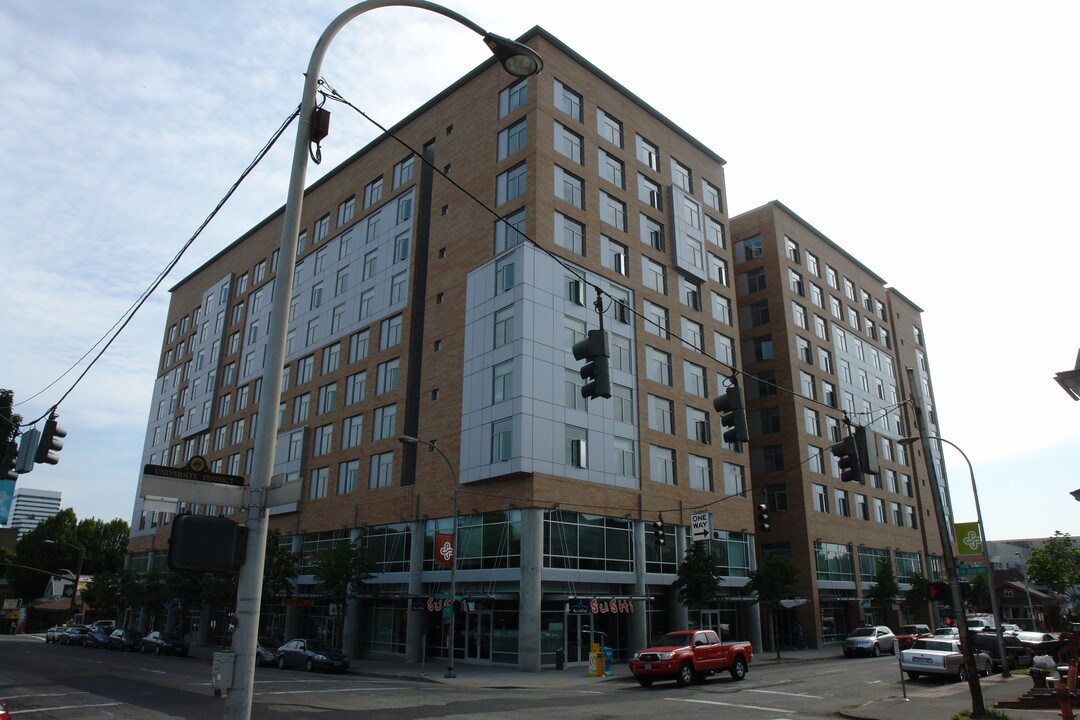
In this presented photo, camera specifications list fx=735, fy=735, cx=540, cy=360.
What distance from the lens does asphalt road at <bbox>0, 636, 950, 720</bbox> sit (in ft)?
57.1

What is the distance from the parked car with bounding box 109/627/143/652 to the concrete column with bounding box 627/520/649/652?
33.9m

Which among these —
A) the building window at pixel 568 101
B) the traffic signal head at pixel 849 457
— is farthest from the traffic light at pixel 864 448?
the building window at pixel 568 101

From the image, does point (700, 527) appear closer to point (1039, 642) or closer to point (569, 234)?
point (1039, 642)

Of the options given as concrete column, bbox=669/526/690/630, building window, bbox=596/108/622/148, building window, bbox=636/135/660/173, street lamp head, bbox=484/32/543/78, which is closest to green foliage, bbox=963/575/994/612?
concrete column, bbox=669/526/690/630

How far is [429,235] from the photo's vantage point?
154 feet

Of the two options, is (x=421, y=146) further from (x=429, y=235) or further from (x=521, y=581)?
(x=521, y=581)

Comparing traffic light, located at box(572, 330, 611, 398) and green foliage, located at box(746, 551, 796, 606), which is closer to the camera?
traffic light, located at box(572, 330, 611, 398)

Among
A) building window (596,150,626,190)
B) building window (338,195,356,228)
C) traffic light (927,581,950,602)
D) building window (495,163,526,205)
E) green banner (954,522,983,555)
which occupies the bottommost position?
traffic light (927,581,950,602)

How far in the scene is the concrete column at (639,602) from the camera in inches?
1460

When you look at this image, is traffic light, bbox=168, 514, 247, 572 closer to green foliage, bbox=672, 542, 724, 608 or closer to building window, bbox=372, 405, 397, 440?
green foliage, bbox=672, 542, 724, 608

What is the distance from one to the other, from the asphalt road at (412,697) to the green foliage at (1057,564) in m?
49.5

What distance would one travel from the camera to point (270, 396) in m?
6.98

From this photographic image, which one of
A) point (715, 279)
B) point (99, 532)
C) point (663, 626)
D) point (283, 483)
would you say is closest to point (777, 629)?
point (663, 626)

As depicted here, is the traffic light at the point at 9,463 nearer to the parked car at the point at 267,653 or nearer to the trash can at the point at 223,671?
the trash can at the point at 223,671
